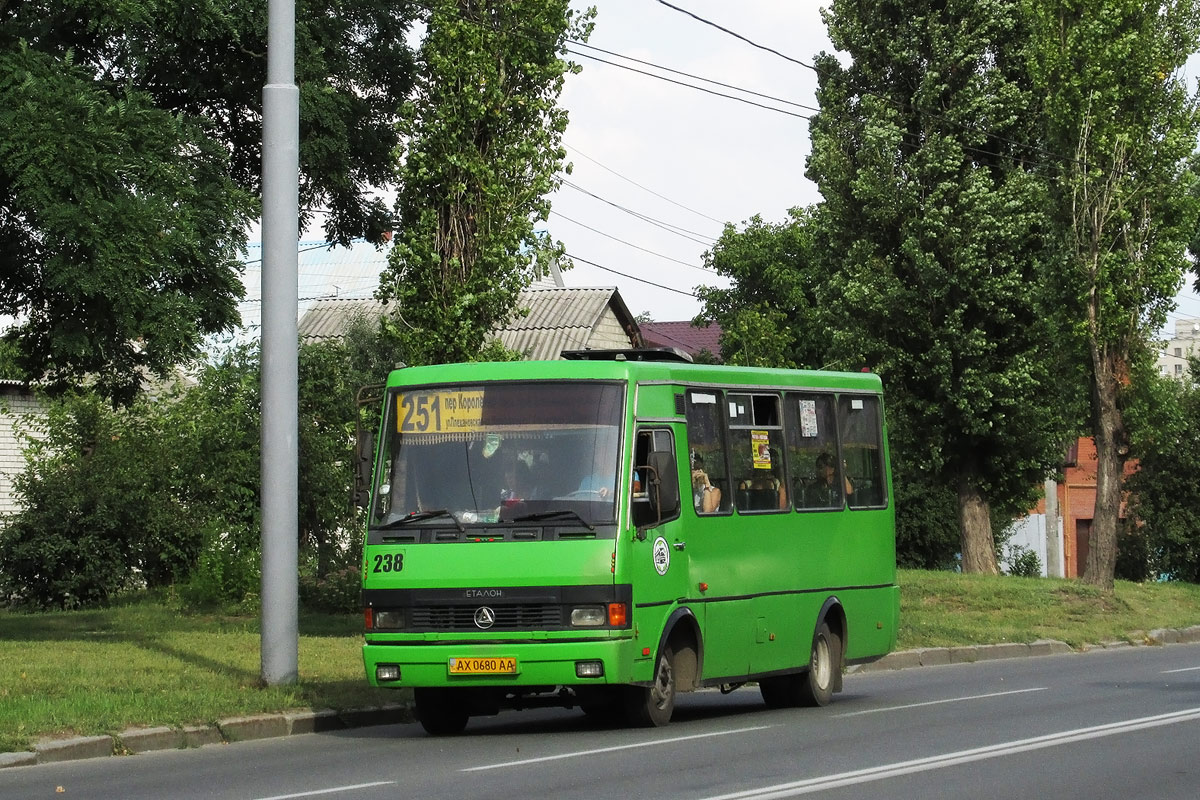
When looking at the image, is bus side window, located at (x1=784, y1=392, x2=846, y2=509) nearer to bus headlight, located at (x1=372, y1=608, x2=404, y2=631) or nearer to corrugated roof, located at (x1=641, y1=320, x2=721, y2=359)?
bus headlight, located at (x1=372, y1=608, x2=404, y2=631)

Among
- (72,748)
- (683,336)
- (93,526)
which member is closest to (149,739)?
(72,748)

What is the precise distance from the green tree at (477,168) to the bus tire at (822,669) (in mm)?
6504

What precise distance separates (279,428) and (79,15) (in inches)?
254

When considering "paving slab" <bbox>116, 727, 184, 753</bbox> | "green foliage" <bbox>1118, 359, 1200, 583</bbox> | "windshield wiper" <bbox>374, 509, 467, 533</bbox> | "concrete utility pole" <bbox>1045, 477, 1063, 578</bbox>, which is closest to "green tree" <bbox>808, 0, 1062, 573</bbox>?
"green foliage" <bbox>1118, 359, 1200, 583</bbox>

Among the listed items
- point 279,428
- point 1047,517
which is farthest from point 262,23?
point 1047,517

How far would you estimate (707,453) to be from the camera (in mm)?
14758

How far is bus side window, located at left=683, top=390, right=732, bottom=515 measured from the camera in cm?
1450

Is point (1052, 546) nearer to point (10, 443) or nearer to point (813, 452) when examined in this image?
point (10, 443)

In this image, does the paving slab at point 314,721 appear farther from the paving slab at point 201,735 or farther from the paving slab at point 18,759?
the paving slab at point 18,759

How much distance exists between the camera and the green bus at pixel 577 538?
42.6ft

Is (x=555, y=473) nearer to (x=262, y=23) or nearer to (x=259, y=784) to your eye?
(x=259, y=784)

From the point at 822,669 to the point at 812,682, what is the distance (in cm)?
26

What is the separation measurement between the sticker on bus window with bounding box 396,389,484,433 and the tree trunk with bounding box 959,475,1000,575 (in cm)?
2485

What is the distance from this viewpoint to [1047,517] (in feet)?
213
